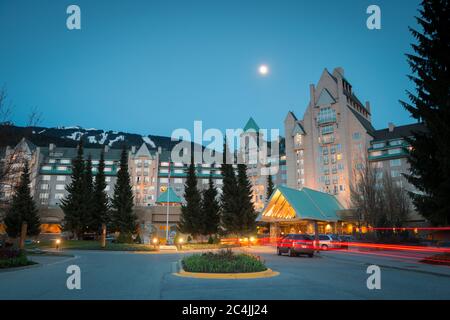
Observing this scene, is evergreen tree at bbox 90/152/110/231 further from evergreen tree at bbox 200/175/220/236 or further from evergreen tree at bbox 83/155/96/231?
evergreen tree at bbox 200/175/220/236

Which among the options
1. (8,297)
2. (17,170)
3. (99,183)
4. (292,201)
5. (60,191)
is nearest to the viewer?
(8,297)

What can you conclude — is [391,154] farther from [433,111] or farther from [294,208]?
[433,111]

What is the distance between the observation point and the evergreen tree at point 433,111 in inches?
790

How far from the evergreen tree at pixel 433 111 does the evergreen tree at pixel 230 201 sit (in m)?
37.4

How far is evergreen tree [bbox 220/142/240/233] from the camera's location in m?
58.0

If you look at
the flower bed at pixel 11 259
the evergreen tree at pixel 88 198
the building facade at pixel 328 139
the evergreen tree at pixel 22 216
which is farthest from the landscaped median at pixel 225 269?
the building facade at pixel 328 139

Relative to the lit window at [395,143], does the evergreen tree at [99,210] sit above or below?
below

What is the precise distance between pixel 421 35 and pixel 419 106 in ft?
14.0

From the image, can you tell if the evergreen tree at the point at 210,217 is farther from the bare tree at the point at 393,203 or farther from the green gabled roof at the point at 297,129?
the green gabled roof at the point at 297,129

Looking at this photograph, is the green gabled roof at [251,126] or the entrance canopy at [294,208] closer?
the entrance canopy at [294,208]
